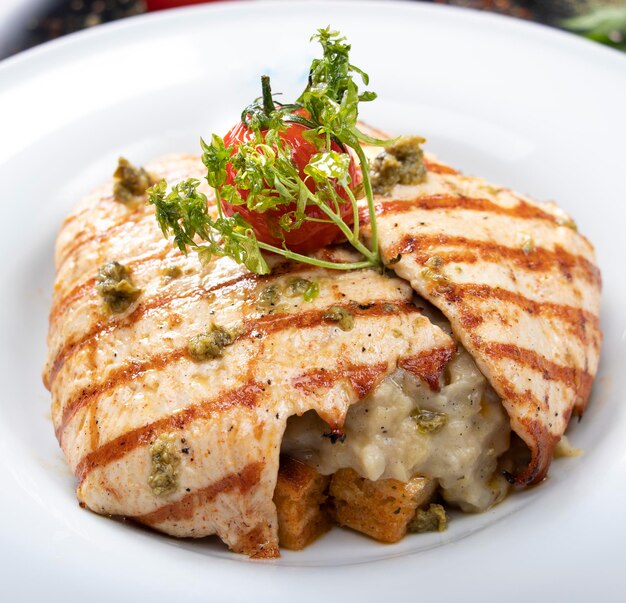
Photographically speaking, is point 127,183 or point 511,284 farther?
point 127,183

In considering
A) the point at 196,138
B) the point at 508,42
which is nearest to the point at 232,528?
the point at 196,138

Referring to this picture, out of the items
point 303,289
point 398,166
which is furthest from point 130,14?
point 303,289

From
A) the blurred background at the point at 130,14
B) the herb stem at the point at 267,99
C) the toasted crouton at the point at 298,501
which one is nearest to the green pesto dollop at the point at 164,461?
the toasted crouton at the point at 298,501

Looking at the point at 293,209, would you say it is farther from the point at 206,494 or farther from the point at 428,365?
the point at 206,494

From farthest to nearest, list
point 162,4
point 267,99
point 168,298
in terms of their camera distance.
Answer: point 162,4 → point 168,298 → point 267,99

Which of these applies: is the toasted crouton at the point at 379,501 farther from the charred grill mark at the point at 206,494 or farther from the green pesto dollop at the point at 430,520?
the charred grill mark at the point at 206,494

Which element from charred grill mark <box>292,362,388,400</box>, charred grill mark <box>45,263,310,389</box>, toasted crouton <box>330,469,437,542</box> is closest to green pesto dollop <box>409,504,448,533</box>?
toasted crouton <box>330,469,437,542</box>

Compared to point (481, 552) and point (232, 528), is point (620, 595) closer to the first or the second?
point (481, 552)
